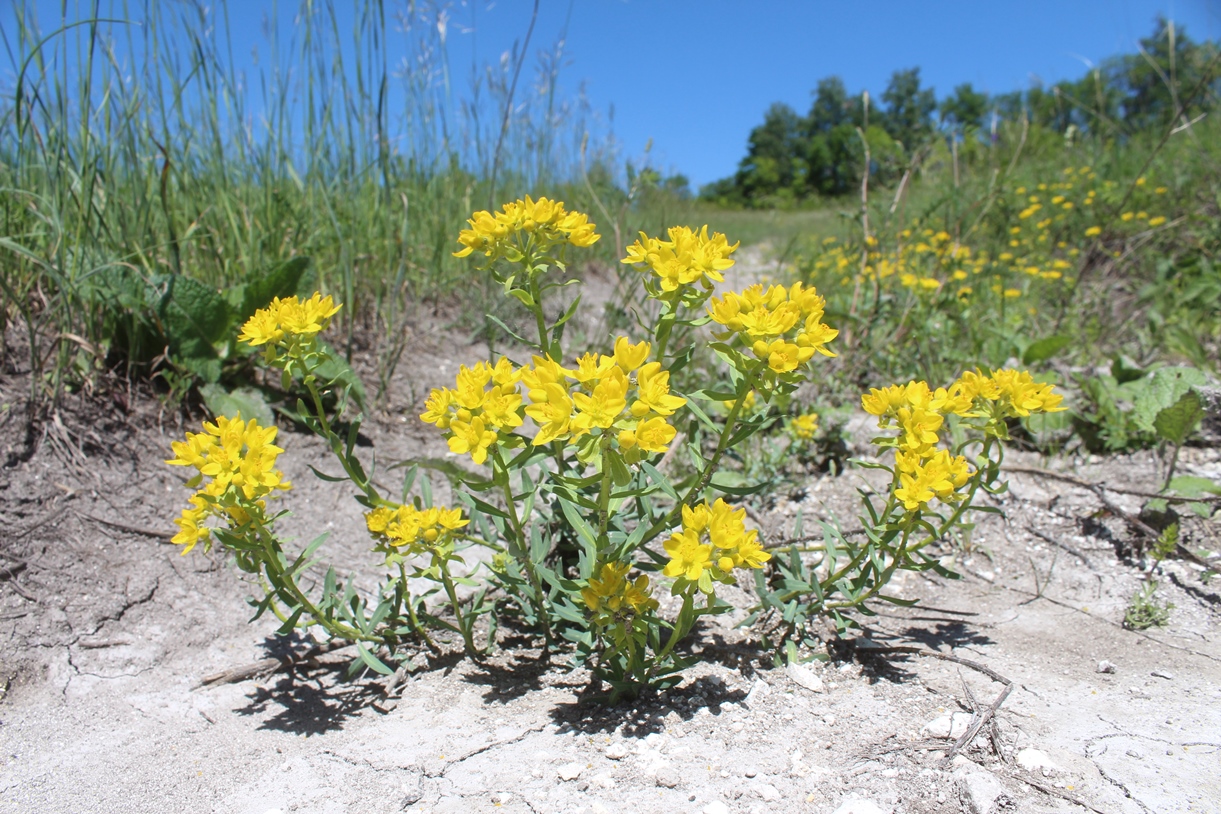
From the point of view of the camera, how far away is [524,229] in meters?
1.49

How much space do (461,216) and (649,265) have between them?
3041 millimetres

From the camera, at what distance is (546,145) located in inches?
213

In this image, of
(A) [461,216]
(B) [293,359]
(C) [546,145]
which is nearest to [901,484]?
(B) [293,359]

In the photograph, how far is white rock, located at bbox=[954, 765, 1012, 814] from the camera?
46.9 inches

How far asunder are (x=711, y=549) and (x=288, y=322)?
94 centimetres

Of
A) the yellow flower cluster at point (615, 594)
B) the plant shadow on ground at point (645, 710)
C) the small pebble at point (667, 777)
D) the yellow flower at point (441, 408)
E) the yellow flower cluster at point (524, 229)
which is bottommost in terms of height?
the small pebble at point (667, 777)

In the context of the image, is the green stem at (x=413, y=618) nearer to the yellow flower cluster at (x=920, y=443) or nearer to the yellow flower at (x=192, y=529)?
the yellow flower at (x=192, y=529)

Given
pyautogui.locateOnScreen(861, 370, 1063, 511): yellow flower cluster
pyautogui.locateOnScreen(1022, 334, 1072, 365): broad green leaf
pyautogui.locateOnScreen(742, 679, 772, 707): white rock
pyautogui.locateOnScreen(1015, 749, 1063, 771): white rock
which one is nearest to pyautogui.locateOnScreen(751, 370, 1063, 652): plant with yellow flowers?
pyautogui.locateOnScreen(861, 370, 1063, 511): yellow flower cluster

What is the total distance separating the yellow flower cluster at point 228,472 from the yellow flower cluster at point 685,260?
807mm

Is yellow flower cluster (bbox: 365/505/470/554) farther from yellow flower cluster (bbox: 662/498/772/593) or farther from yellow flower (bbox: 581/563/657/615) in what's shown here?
yellow flower cluster (bbox: 662/498/772/593)

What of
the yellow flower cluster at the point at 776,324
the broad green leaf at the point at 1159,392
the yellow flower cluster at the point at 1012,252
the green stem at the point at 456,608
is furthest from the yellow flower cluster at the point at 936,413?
the yellow flower cluster at the point at 1012,252

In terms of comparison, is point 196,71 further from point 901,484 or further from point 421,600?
point 901,484

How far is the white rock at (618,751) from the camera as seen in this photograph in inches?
54.7

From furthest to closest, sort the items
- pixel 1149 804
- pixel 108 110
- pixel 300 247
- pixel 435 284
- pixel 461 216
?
pixel 461 216
pixel 435 284
pixel 300 247
pixel 108 110
pixel 1149 804
